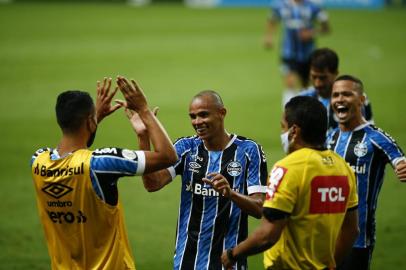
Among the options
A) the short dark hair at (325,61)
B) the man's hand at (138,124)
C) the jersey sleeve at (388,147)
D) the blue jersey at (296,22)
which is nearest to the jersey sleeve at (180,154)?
the man's hand at (138,124)

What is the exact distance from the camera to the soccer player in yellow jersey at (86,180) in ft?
18.8

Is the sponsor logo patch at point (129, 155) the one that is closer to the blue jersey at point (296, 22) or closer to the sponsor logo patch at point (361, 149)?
the sponsor logo patch at point (361, 149)

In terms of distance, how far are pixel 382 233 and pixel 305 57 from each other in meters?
8.67

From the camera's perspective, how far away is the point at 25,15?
34.0 m

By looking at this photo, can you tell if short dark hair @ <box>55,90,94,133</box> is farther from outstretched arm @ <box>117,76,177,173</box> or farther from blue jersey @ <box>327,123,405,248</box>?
blue jersey @ <box>327,123,405,248</box>

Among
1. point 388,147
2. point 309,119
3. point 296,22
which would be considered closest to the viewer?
point 309,119

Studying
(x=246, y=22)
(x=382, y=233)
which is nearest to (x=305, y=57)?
(x=382, y=233)

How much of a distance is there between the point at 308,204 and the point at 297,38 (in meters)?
14.2

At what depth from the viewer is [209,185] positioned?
6.41 m

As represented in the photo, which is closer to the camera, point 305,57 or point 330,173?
point 330,173

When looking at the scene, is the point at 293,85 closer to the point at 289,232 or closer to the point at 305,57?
the point at 305,57

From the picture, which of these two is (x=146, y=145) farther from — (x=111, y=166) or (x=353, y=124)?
(x=353, y=124)

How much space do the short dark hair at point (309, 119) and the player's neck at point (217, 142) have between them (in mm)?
1078

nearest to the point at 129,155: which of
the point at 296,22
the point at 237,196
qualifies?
the point at 237,196
